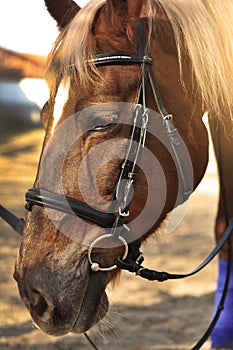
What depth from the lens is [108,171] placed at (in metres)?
1.75

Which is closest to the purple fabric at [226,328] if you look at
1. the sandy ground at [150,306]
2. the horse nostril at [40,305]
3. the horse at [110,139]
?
the sandy ground at [150,306]

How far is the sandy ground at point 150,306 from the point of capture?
3.33 metres

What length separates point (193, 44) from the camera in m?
1.85

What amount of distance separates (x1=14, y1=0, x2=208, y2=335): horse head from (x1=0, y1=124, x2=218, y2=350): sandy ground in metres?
0.25

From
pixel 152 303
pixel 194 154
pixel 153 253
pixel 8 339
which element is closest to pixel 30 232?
pixel 194 154

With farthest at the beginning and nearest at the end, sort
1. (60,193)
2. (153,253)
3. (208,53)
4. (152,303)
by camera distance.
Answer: (153,253)
(152,303)
(208,53)
(60,193)

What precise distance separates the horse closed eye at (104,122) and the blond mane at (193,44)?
117 mm

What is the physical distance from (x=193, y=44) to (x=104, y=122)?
37 centimetres

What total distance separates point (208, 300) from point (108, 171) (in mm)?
2529

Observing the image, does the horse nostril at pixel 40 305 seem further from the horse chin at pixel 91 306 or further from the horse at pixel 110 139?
the horse chin at pixel 91 306

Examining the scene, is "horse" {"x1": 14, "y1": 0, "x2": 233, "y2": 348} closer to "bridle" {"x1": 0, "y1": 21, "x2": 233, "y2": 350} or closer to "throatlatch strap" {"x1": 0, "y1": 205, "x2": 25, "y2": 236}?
"bridle" {"x1": 0, "y1": 21, "x2": 233, "y2": 350}

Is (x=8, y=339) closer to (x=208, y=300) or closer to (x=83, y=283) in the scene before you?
(x=208, y=300)

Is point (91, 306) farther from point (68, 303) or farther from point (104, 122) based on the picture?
point (104, 122)

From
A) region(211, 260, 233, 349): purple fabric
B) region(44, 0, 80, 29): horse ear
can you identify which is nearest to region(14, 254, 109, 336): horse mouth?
region(44, 0, 80, 29): horse ear
